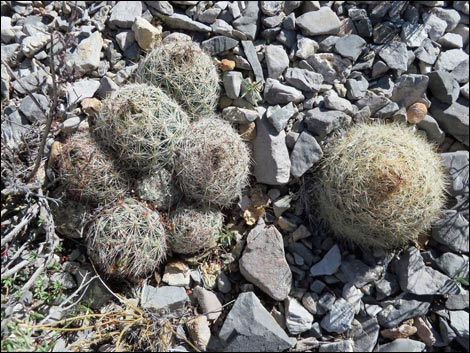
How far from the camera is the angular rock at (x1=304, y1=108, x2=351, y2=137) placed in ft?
14.9

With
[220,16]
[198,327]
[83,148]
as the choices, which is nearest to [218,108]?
[220,16]

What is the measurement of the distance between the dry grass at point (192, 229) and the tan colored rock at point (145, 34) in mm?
1585

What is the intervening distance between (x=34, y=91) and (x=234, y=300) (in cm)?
246

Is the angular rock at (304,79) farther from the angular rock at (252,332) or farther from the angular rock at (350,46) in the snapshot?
the angular rock at (252,332)

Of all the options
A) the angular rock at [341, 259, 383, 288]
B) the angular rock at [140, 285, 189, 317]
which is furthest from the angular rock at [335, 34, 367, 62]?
the angular rock at [140, 285, 189, 317]

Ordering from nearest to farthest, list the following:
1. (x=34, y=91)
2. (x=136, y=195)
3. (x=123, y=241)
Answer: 1. (x=123, y=241)
2. (x=136, y=195)
3. (x=34, y=91)

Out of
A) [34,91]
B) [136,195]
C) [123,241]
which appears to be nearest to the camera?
[123,241]

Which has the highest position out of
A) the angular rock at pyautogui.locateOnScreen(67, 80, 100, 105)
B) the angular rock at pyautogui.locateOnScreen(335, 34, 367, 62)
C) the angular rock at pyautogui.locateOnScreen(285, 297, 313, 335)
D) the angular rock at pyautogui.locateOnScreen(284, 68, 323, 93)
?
the angular rock at pyautogui.locateOnScreen(335, 34, 367, 62)

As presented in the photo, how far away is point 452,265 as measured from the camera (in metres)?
4.50

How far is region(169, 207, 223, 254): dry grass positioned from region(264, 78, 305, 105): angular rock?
116 cm

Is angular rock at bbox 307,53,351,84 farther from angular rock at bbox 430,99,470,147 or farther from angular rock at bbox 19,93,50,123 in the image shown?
angular rock at bbox 19,93,50,123

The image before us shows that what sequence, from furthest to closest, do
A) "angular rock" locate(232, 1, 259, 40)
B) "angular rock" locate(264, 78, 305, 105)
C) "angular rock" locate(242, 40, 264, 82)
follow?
"angular rock" locate(232, 1, 259, 40) < "angular rock" locate(242, 40, 264, 82) < "angular rock" locate(264, 78, 305, 105)

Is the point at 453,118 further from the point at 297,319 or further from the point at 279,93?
the point at 297,319

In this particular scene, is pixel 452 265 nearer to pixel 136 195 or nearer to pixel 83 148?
pixel 136 195
